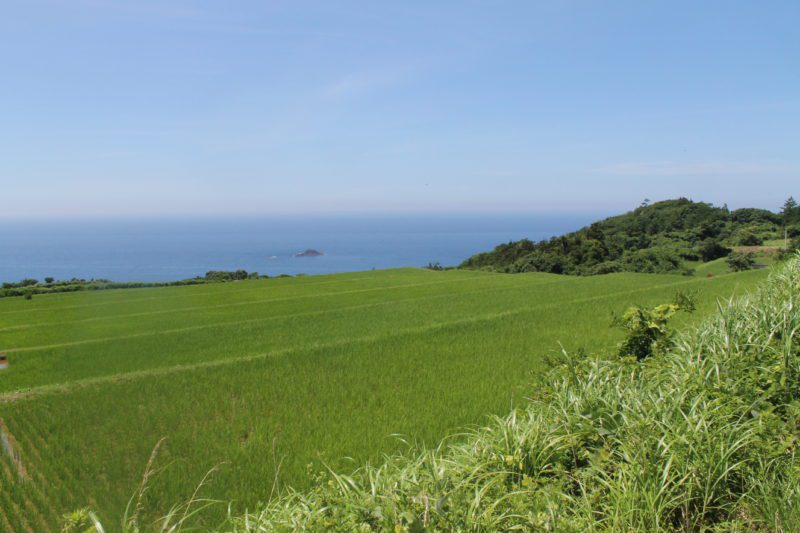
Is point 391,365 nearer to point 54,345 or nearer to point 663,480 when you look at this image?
point 663,480

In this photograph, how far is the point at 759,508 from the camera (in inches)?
106

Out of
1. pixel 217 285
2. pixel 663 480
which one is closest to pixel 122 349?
pixel 663 480

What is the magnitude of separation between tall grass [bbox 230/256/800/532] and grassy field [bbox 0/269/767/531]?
1050 mm

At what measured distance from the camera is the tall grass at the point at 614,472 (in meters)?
2.48

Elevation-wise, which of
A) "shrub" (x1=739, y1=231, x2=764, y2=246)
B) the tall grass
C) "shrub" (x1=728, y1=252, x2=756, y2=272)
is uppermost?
the tall grass

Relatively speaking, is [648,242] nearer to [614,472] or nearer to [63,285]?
[63,285]

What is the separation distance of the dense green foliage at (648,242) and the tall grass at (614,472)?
95.0ft

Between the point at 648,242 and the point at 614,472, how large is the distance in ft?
135

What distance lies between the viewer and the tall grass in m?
2.48

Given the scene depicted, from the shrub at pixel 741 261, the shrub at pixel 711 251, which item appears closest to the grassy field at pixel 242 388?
the shrub at pixel 741 261

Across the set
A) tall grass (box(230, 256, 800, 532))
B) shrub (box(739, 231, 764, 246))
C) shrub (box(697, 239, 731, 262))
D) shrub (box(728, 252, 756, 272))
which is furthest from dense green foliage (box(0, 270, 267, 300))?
shrub (box(739, 231, 764, 246))

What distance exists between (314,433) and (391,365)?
8.67 ft

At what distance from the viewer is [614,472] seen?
294 cm

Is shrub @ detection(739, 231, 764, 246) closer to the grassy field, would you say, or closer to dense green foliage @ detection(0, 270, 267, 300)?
the grassy field
